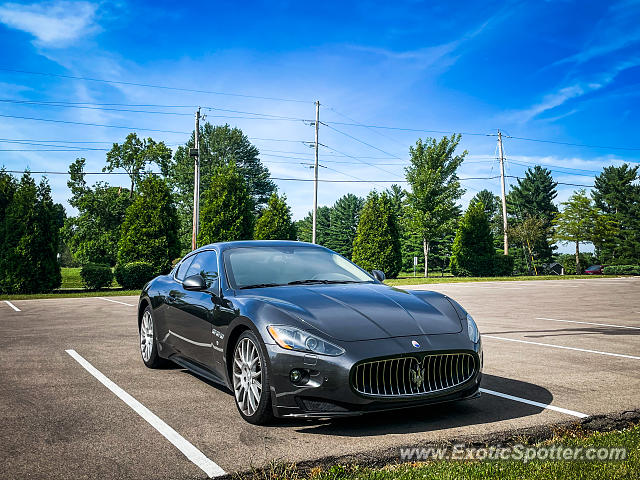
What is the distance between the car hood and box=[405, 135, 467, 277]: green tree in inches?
1482

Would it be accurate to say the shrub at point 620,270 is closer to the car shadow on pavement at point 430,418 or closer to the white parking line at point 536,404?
the white parking line at point 536,404

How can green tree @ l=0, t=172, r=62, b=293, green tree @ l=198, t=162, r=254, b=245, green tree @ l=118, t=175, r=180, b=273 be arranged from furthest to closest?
1. green tree @ l=198, t=162, r=254, b=245
2. green tree @ l=118, t=175, r=180, b=273
3. green tree @ l=0, t=172, r=62, b=293

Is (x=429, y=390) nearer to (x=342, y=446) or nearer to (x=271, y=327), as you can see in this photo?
(x=342, y=446)

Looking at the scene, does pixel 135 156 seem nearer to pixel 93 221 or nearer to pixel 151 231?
pixel 93 221

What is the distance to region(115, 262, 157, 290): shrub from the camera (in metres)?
29.4

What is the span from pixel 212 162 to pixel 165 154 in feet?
58.9

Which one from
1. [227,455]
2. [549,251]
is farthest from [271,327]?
[549,251]

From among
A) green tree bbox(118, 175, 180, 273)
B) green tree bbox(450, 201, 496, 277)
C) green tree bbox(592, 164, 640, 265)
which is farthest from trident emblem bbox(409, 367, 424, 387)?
green tree bbox(592, 164, 640, 265)

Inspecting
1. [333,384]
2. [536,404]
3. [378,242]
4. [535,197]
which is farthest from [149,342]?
[535,197]

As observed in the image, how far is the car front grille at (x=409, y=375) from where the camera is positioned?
412 cm

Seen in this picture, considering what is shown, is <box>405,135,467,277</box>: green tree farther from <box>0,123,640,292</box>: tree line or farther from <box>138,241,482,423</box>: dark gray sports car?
<box>138,241,482,423</box>: dark gray sports car

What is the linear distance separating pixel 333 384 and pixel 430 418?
1099mm

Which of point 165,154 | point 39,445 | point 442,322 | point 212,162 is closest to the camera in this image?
point 39,445

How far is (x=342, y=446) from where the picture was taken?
3928 mm
